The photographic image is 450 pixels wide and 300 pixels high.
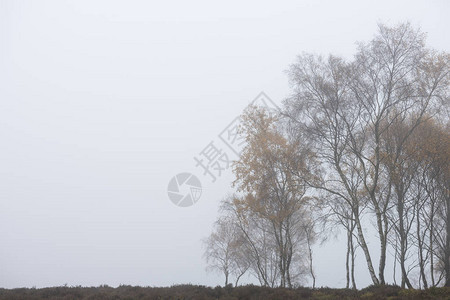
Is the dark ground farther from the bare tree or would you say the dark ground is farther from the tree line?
the bare tree

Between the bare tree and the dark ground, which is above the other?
the bare tree

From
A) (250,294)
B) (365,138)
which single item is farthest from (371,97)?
(250,294)

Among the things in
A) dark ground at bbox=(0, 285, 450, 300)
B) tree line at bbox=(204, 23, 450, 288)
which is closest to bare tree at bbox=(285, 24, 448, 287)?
tree line at bbox=(204, 23, 450, 288)

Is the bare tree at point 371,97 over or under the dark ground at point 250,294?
over

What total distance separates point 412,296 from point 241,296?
5878 millimetres

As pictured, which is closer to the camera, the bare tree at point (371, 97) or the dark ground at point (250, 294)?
the dark ground at point (250, 294)

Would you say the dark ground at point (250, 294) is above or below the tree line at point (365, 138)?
below

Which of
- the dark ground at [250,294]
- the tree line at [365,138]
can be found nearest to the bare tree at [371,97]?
the tree line at [365,138]

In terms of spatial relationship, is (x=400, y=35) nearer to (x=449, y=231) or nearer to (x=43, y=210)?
(x=449, y=231)

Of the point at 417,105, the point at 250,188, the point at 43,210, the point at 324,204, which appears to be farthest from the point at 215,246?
the point at 43,210

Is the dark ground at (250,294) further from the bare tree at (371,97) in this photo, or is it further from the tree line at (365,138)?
the bare tree at (371,97)

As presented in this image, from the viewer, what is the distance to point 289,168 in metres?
18.4

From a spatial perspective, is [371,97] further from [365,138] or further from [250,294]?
[250,294]

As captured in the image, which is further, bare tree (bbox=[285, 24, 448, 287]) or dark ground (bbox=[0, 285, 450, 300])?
bare tree (bbox=[285, 24, 448, 287])
